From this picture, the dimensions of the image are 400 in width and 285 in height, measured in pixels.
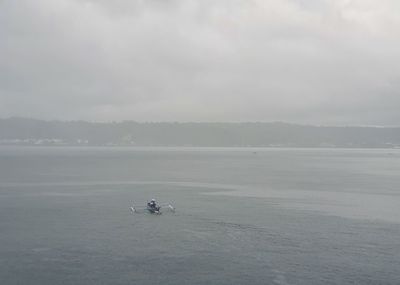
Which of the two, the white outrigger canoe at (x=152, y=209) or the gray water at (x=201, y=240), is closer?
the gray water at (x=201, y=240)

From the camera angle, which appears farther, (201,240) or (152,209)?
(152,209)

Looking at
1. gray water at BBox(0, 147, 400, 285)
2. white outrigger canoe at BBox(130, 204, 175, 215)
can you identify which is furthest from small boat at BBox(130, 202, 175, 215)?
gray water at BBox(0, 147, 400, 285)

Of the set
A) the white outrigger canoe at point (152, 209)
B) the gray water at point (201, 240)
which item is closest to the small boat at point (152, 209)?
the white outrigger canoe at point (152, 209)

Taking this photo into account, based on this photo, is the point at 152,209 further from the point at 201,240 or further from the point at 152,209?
the point at 201,240

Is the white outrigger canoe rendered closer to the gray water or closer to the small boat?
the small boat

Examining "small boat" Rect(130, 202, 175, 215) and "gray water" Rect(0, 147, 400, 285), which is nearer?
"gray water" Rect(0, 147, 400, 285)

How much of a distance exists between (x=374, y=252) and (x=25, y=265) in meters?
56.9

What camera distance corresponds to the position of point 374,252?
7925cm

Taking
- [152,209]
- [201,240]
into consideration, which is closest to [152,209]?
[152,209]

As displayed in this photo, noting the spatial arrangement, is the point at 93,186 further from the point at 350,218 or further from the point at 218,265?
the point at 218,265

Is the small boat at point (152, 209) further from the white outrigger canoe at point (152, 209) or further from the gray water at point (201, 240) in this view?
the gray water at point (201, 240)

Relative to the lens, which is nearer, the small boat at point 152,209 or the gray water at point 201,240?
the gray water at point 201,240

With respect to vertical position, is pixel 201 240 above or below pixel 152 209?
below

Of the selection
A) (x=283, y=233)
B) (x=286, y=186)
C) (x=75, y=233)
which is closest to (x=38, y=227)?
(x=75, y=233)
